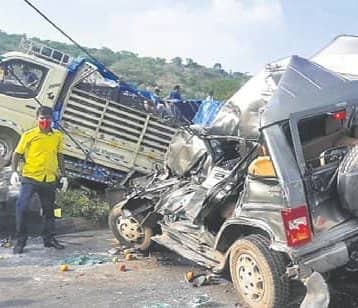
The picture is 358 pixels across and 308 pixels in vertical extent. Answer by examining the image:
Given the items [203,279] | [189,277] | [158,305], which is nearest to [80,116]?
[189,277]

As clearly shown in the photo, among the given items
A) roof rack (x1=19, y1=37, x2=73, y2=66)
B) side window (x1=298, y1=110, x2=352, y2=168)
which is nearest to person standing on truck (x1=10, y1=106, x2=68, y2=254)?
side window (x1=298, y1=110, x2=352, y2=168)

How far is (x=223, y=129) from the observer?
624 centimetres

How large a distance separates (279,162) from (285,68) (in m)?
0.98

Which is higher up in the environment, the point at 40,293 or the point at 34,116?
the point at 34,116

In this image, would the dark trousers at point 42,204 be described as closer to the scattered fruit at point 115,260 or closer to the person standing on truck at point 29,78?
the scattered fruit at point 115,260

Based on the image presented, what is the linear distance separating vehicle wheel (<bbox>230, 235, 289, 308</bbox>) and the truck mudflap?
40cm

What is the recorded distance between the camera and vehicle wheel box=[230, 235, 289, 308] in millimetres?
4812

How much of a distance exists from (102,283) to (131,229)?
4.39 ft

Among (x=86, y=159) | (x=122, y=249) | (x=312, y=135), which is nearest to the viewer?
(x=312, y=135)

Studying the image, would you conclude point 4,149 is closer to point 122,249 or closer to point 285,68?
point 122,249

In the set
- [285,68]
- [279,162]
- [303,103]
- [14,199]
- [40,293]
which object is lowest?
[40,293]

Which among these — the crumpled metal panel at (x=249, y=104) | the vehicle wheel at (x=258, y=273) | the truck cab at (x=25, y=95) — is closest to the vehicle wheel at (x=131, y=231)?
the crumpled metal panel at (x=249, y=104)

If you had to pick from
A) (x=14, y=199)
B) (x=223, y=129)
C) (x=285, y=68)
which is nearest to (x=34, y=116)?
(x=14, y=199)

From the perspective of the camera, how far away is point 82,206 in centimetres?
994
